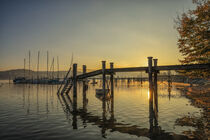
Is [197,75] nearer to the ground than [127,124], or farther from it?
farther from it

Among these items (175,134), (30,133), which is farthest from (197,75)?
(30,133)

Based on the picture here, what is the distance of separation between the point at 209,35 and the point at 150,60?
468cm

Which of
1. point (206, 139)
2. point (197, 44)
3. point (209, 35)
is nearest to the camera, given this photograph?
point (206, 139)

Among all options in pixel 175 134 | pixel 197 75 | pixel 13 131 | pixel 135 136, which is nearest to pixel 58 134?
pixel 13 131

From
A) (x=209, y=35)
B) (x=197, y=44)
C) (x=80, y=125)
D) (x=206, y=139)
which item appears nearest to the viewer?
(x=206, y=139)

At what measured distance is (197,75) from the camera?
14164mm

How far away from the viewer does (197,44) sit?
1381 centimetres

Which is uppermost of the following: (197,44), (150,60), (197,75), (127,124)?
(197,44)

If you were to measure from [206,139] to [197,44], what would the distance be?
29.9 ft

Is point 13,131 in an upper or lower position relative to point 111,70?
lower

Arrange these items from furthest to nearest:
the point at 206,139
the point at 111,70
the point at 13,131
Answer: the point at 111,70 → the point at 13,131 → the point at 206,139

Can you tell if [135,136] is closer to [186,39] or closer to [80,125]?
[80,125]

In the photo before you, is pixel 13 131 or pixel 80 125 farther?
pixel 80 125

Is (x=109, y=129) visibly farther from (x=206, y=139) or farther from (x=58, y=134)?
(x=206, y=139)
